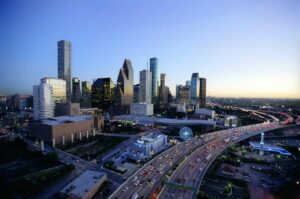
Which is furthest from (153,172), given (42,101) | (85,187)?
(42,101)

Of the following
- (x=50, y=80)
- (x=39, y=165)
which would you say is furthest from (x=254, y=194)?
(x=50, y=80)

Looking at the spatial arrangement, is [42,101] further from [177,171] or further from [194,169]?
[194,169]

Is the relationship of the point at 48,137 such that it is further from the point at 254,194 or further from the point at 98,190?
the point at 254,194

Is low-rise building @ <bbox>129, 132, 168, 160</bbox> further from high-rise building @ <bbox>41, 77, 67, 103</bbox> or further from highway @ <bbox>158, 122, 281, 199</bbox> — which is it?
high-rise building @ <bbox>41, 77, 67, 103</bbox>

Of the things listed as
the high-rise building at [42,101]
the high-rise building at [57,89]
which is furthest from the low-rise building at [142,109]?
the high-rise building at [42,101]

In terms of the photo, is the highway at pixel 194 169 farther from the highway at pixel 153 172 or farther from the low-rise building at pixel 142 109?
the low-rise building at pixel 142 109

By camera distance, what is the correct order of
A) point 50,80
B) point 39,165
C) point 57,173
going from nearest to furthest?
1. point 57,173
2. point 39,165
3. point 50,80

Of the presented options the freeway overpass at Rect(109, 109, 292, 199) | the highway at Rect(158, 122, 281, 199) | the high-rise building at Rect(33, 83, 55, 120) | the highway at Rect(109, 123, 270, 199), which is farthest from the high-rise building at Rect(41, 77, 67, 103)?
the highway at Rect(158, 122, 281, 199)

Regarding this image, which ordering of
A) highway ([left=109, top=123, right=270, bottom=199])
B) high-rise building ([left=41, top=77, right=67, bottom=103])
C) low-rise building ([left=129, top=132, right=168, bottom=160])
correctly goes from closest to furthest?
highway ([left=109, top=123, right=270, bottom=199]) → low-rise building ([left=129, top=132, right=168, bottom=160]) → high-rise building ([left=41, top=77, right=67, bottom=103])
